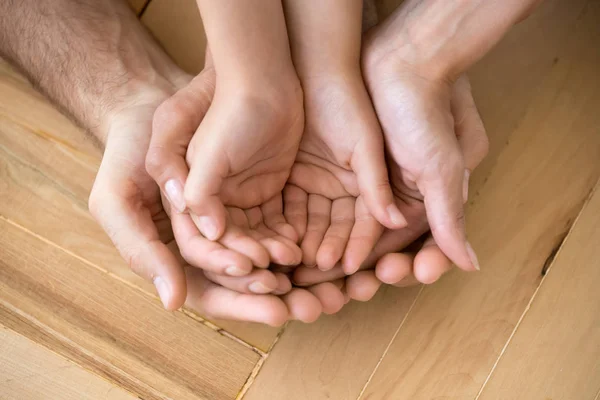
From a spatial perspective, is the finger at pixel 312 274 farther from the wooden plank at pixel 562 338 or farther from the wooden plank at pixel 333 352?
the wooden plank at pixel 562 338

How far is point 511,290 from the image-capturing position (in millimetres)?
769

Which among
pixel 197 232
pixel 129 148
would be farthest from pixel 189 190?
pixel 129 148

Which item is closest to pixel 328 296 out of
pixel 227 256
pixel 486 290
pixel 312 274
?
pixel 312 274

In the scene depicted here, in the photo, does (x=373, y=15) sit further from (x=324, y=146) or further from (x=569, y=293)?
(x=569, y=293)

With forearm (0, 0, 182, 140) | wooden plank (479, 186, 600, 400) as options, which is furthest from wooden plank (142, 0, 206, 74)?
wooden plank (479, 186, 600, 400)

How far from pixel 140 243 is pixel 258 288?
0.47 feet

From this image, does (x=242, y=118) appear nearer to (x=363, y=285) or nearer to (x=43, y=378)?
(x=363, y=285)

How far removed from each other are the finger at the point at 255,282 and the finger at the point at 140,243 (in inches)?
2.1

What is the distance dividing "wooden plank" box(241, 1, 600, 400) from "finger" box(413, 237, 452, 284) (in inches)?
5.4

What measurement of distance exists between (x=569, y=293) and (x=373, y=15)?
0.50m

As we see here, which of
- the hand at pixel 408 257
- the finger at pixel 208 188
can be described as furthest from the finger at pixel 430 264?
the finger at pixel 208 188

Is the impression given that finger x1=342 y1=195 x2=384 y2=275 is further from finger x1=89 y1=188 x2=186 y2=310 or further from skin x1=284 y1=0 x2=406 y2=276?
finger x1=89 y1=188 x2=186 y2=310

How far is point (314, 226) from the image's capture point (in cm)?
69

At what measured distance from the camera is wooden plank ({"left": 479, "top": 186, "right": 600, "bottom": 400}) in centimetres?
73
